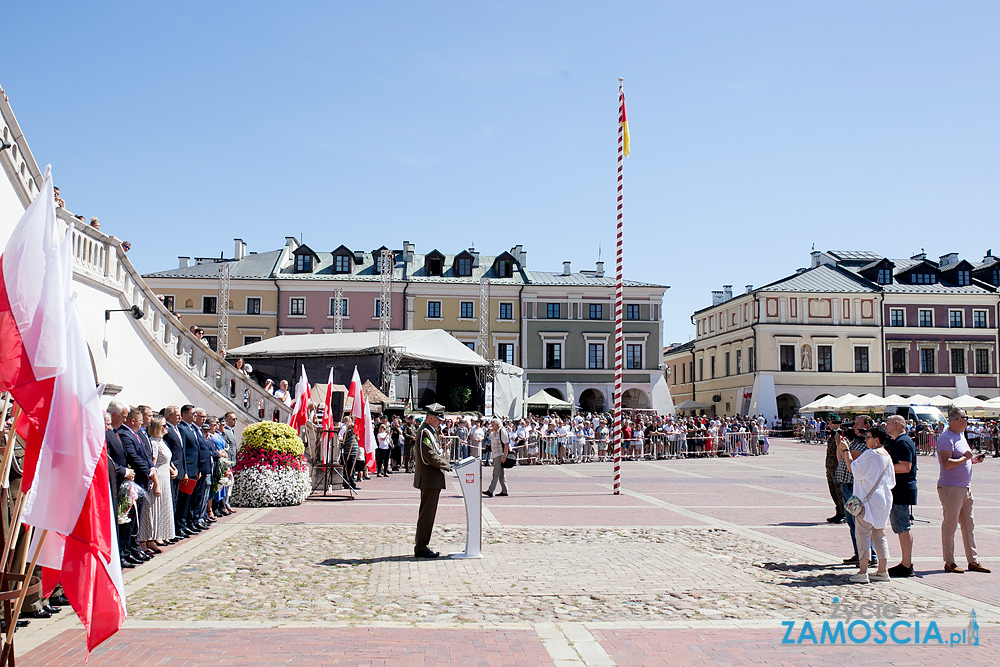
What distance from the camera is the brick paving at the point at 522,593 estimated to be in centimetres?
635

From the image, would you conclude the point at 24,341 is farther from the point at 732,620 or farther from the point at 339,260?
the point at 339,260

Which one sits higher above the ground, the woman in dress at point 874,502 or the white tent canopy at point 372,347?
the white tent canopy at point 372,347

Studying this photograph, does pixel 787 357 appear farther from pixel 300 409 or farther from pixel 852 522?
pixel 852 522

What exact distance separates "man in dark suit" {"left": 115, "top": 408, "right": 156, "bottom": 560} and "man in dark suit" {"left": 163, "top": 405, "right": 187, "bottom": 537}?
1056 millimetres

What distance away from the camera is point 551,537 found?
12.2 metres

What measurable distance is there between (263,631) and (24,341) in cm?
323

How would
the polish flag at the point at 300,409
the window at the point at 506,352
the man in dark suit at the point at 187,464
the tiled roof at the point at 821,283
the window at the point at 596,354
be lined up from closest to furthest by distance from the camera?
the man in dark suit at the point at 187,464, the polish flag at the point at 300,409, the window at the point at 506,352, the window at the point at 596,354, the tiled roof at the point at 821,283

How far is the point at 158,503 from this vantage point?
10.8 meters

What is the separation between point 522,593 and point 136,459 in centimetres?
444

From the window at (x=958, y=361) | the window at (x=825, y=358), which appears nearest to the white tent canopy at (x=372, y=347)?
the window at (x=825, y=358)

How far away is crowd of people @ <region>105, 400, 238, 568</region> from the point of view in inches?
369

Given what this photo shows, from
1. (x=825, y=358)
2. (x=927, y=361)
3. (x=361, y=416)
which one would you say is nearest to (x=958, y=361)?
(x=927, y=361)

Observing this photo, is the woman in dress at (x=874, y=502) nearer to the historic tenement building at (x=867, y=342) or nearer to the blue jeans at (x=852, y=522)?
the blue jeans at (x=852, y=522)

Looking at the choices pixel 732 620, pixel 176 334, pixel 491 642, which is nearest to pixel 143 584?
pixel 491 642
